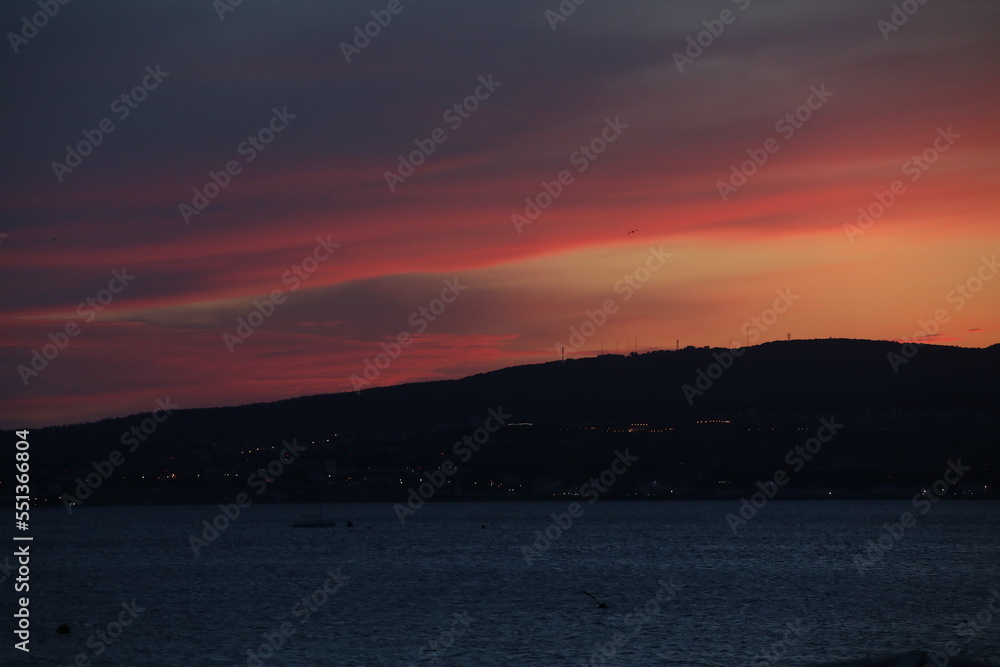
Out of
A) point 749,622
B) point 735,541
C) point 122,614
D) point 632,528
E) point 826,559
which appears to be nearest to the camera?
point 749,622

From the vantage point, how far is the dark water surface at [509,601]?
54.7 metres

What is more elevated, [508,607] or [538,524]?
[538,524]

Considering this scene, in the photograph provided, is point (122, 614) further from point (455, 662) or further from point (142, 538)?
point (142, 538)

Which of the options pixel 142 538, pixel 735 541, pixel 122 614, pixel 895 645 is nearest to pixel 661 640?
pixel 895 645

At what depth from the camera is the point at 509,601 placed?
250 ft

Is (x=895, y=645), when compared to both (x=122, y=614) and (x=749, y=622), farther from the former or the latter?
(x=122, y=614)

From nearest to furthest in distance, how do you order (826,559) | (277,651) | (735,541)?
(277,651)
(826,559)
(735,541)

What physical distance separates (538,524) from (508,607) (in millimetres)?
121086

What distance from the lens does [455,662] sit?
50938 millimetres

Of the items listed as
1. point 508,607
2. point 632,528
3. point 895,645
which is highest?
point 632,528

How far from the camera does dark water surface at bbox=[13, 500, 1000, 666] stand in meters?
54.7

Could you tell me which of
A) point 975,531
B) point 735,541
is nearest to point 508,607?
point 735,541

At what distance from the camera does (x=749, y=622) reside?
212ft

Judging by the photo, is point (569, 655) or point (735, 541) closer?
point (569, 655)
